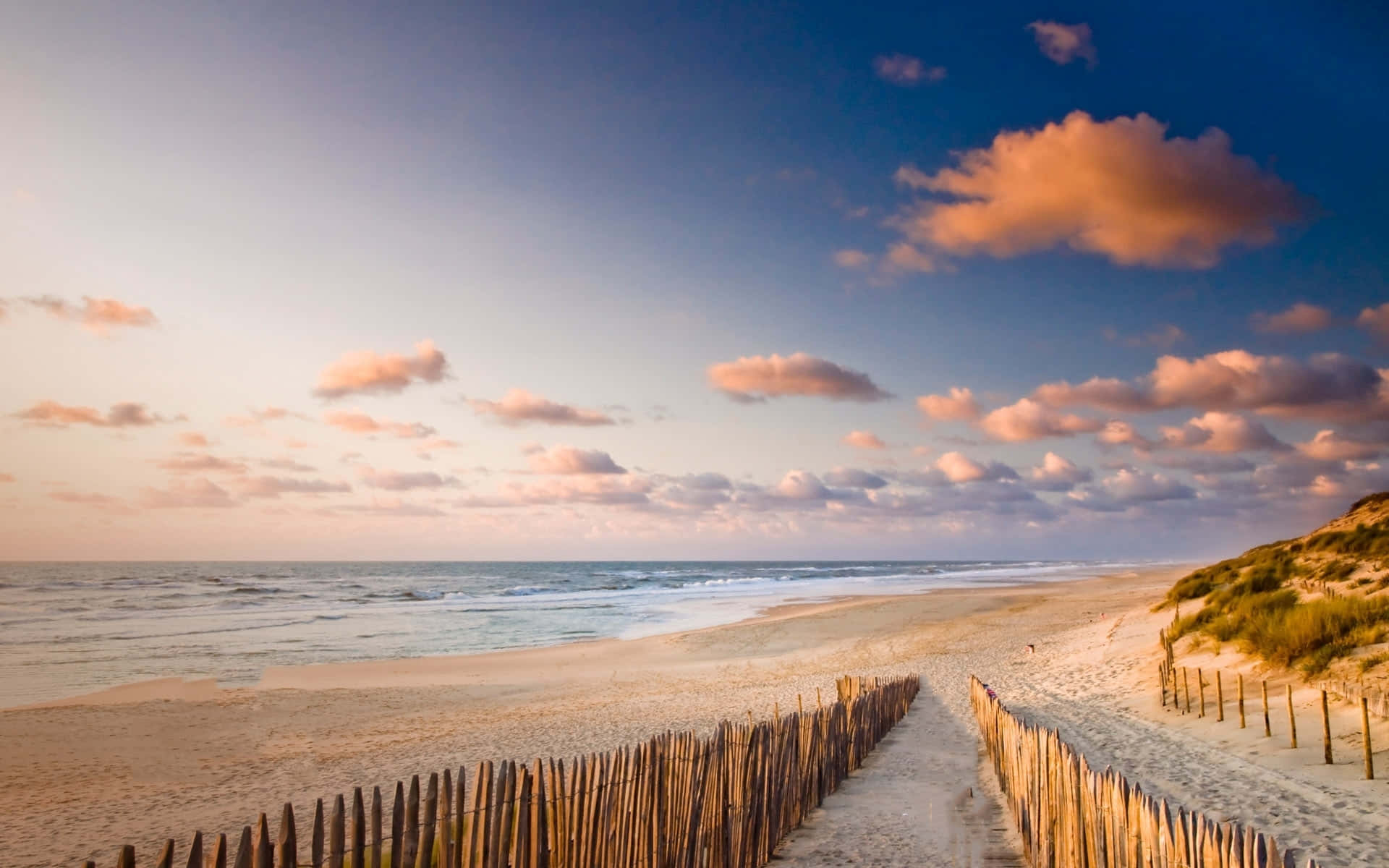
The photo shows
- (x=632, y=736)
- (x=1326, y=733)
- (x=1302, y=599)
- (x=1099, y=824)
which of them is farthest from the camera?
(x=1302, y=599)

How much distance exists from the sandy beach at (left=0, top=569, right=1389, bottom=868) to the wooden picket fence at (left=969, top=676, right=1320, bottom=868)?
0.81 meters

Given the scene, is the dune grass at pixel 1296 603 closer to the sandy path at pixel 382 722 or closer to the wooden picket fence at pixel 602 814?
the sandy path at pixel 382 722

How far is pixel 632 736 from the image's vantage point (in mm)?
13062

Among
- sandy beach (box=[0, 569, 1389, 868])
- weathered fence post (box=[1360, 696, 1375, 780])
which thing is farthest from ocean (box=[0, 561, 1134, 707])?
weathered fence post (box=[1360, 696, 1375, 780])

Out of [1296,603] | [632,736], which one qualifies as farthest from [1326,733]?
[632,736]

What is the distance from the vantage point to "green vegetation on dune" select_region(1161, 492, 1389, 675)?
38.9 ft

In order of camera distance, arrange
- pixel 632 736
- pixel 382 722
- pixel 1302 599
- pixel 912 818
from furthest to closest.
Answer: pixel 1302 599, pixel 382 722, pixel 632 736, pixel 912 818

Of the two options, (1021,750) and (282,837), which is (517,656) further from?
(282,837)

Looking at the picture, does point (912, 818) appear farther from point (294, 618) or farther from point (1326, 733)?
point (294, 618)

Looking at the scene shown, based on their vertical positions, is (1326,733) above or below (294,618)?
above

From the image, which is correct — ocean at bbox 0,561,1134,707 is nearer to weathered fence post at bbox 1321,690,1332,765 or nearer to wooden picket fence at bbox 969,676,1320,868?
wooden picket fence at bbox 969,676,1320,868

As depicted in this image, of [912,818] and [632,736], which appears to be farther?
[632,736]

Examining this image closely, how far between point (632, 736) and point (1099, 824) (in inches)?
370

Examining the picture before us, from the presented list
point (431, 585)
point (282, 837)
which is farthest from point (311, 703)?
point (431, 585)
